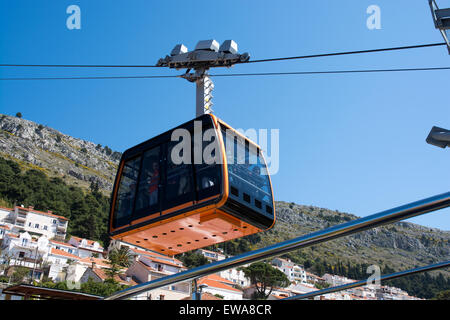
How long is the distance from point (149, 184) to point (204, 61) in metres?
4.16

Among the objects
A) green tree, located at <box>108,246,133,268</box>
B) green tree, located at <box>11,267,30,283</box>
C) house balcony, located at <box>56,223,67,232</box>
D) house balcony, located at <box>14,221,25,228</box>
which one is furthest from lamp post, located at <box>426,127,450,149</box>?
house balcony, located at <box>56,223,67,232</box>

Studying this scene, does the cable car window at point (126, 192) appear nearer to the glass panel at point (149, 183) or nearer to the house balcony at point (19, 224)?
the glass panel at point (149, 183)

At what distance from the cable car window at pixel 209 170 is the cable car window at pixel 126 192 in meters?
1.79

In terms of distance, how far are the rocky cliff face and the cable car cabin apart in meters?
106

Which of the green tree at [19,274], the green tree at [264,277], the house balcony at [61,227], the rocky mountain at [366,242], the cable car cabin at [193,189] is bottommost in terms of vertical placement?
the cable car cabin at [193,189]

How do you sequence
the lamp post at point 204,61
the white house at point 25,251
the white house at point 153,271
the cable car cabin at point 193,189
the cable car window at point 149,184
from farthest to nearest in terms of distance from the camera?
the white house at point 25,251 → the white house at point 153,271 → the lamp post at point 204,61 → the cable car window at point 149,184 → the cable car cabin at point 193,189

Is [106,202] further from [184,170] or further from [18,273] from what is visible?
[184,170]

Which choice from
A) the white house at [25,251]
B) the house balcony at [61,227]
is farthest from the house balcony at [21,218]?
the white house at [25,251]

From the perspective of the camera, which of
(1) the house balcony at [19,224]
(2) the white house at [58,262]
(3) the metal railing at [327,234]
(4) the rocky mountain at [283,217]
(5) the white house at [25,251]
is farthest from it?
(4) the rocky mountain at [283,217]

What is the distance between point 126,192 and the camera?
9883 mm

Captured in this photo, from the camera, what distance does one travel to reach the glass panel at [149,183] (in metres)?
9.28

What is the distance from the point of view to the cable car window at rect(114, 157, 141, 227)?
9.72 m

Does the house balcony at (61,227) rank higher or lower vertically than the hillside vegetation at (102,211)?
lower
